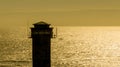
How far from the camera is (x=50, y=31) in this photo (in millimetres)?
15344

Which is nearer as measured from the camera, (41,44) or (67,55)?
(41,44)

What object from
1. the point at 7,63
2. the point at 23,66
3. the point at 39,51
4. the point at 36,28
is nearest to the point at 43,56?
the point at 39,51

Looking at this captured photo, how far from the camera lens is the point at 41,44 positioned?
49.7 feet

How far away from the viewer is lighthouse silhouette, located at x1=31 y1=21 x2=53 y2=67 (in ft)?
49.2

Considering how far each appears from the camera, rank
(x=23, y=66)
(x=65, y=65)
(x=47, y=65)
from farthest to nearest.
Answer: (x=65, y=65) → (x=23, y=66) → (x=47, y=65)

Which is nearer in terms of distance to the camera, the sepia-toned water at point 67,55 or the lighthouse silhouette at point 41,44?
the lighthouse silhouette at point 41,44

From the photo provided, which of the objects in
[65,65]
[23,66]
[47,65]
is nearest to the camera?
[47,65]

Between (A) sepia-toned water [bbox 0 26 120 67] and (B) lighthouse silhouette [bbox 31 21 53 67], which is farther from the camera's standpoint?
(A) sepia-toned water [bbox 0 26 120 67]

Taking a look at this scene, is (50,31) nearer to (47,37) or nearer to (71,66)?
(47,37)

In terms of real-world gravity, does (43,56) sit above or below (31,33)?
below

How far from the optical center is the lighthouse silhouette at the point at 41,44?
15.0m

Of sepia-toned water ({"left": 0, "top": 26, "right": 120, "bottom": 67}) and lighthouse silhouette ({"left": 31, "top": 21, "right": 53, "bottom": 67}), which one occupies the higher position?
lighthouse silhouette ({"left": 31, "top": 21, "right": 53, "bottom": 67})

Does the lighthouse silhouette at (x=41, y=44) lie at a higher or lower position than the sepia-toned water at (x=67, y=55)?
higher

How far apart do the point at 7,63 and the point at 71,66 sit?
10430mm
